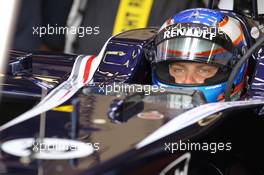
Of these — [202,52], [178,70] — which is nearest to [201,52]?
[202,52]

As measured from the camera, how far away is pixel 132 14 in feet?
11.3

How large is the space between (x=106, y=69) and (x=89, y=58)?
0.14m

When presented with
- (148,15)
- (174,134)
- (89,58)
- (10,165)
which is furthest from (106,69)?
(148,15)

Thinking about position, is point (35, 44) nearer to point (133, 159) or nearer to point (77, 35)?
point (77, 35)

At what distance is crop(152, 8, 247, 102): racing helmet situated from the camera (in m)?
2.13

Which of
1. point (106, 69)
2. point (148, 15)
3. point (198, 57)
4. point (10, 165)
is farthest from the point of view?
point (148, 15)

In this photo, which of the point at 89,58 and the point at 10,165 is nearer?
the point at 10,165

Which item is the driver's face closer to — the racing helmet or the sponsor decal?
the racing helmet

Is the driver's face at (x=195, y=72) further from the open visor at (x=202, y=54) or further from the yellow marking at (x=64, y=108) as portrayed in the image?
the yellow marking at (x=64, y=108)

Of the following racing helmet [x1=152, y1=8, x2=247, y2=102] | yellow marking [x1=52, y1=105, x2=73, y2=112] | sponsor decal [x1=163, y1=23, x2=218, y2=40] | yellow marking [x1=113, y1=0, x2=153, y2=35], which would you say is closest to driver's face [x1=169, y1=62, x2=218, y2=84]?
racing helmet [x1=152, y1=8, x2=247, y2=102]

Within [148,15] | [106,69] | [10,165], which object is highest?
[148,15]

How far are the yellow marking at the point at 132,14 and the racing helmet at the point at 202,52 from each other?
1.17m

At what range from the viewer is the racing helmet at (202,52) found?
213cm

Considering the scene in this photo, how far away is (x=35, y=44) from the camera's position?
360 centimetres
